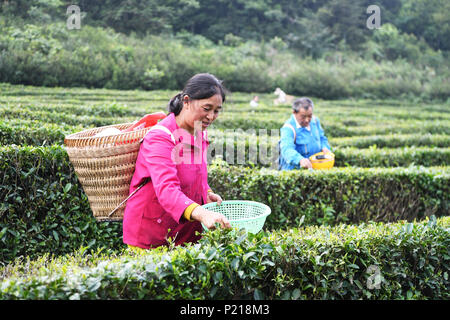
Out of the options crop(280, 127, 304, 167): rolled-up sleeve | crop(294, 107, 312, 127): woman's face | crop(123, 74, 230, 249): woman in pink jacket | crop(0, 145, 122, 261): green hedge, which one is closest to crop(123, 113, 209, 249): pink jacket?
crop(123, 74, 230, 249): woman in pink jacket

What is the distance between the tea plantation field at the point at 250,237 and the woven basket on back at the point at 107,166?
0.92 feet

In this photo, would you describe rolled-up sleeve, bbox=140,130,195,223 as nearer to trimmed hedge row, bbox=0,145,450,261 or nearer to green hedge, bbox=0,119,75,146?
trimmed hedge row, bbox=0,145,450,261

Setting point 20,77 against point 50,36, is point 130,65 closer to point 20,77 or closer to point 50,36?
point 50,36

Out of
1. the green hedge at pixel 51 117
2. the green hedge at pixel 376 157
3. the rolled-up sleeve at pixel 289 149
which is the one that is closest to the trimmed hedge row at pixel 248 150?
the green hedge at pixel 376 157

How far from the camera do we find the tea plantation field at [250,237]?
187cm

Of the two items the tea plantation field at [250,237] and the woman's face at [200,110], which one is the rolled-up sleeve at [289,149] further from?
the woman's face at [200,110]

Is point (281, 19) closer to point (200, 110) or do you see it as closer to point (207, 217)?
point (200, 110)

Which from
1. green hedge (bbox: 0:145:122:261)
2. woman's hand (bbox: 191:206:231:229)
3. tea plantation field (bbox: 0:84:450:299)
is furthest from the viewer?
green hedge (bbox: 0:145:122:261)

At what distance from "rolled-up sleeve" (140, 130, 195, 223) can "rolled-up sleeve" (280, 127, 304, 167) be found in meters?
2.84

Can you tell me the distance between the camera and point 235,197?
435 centimetres

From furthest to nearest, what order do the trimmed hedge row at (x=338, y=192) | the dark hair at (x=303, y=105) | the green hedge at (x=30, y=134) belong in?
the dark hair at (x=303, y=105) → the green hedge at (x=30, y=134) → the trimmed hedge row at (x=338, y=192)

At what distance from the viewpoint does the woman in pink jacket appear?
6.96ft

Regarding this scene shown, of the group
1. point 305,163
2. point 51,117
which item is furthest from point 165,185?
point 51,117
